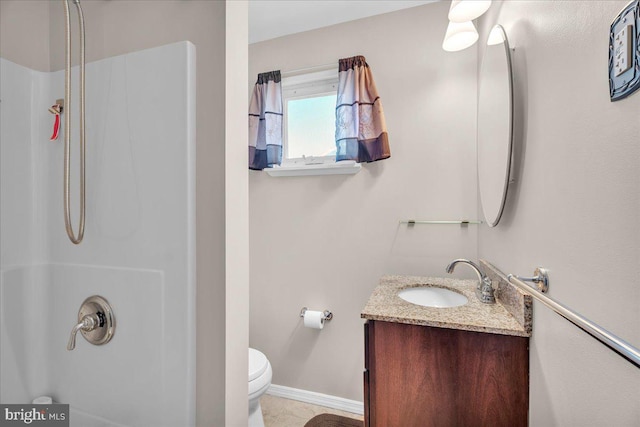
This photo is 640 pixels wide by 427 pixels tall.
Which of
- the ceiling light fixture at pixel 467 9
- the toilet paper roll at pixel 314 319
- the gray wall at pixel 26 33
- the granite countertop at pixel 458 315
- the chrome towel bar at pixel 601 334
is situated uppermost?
the ceiling light fixture at pixel 467 9

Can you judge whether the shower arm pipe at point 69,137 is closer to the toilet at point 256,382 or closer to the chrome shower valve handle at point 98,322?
the chrome shower valve handle at point 98,322

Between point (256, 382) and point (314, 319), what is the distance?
62 cm

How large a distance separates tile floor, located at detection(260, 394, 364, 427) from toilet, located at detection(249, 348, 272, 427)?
34 cm

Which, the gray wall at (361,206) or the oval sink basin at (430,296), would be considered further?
the gray wall at (361,206)

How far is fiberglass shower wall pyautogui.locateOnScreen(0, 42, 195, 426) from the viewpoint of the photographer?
2.56 ft

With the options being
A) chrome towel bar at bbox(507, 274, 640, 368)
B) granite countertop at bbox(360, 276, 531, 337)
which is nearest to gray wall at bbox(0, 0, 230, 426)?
granite countertop at bbox(360, 276, 531, 337)

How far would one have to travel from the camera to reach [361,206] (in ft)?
6.59

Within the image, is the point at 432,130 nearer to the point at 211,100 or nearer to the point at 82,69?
the point at 211,100

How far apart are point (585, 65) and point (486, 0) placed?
0.79 m

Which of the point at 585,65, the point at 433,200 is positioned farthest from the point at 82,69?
the point at 433,200

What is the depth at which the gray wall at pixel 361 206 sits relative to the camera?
183cm

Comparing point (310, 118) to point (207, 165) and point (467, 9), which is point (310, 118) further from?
point (207, 165)

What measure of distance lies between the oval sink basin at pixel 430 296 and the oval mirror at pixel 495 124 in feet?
1.48

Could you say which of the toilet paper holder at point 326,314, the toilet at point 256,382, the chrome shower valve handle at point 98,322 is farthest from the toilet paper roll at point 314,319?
the chrome shower valve handle at point 98,322
